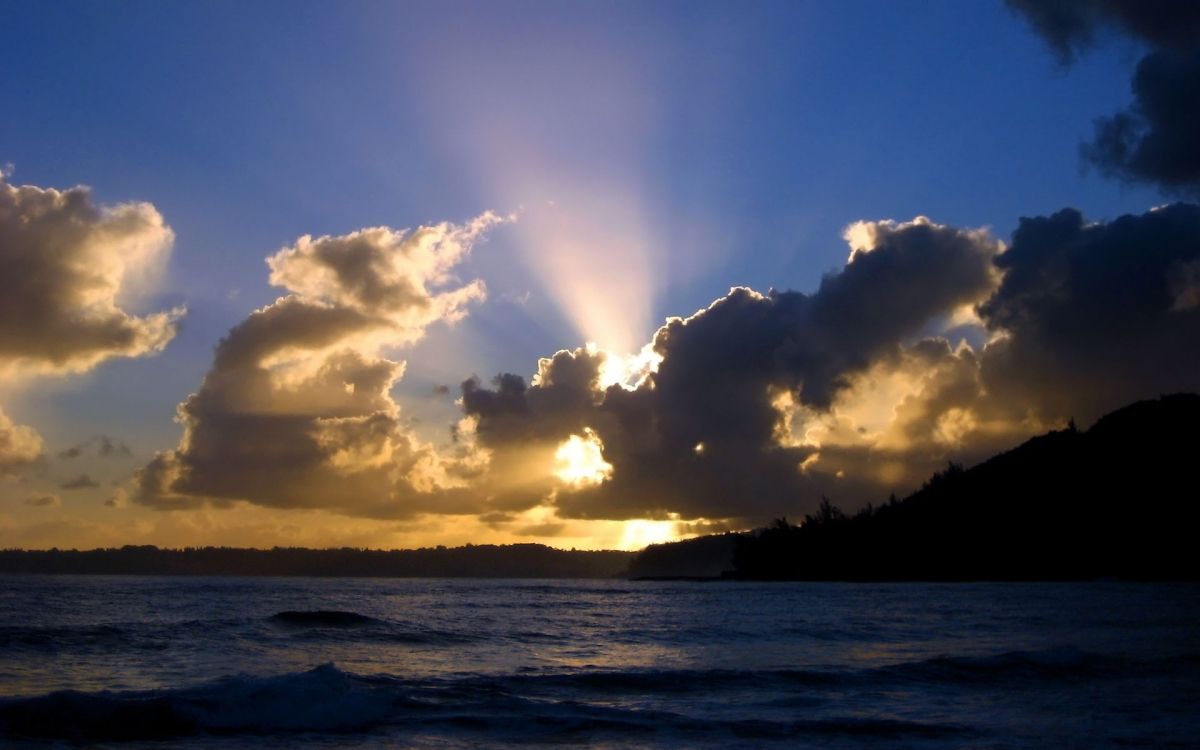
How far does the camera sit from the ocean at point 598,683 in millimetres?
22219

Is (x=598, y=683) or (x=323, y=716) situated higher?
(x=323, y=716)

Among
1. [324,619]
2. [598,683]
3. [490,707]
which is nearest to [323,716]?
[490,707]

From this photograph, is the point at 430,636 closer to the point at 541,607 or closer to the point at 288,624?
the point at 288,624

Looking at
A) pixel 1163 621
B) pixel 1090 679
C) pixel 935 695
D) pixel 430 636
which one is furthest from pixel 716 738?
pixel 1163 621

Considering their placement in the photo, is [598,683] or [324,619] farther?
[324,619]

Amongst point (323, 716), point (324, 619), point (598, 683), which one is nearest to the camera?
point (323, 716)

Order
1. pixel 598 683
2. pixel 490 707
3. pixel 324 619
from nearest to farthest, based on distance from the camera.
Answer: pixel 490 707, pixel 598 683, pixel 324 619

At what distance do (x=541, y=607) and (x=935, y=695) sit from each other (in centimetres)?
5430

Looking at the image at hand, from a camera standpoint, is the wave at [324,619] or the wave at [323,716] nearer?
the wave at [323,716]

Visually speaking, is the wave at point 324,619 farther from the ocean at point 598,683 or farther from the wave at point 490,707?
the wave at point 490,707

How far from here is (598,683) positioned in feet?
103

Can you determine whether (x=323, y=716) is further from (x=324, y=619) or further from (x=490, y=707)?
(x=324, y=619)

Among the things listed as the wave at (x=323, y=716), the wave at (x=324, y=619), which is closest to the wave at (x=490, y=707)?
the wave at (x=323, y=716)

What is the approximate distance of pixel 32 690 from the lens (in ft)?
95.2
